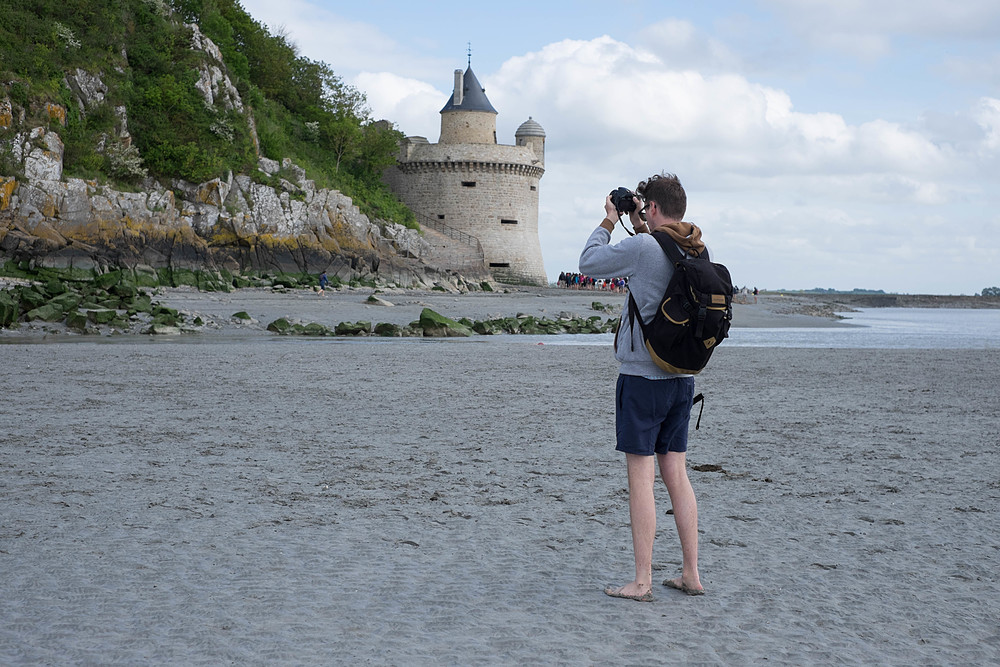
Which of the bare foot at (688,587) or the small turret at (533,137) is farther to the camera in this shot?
the small turret at (533,137)

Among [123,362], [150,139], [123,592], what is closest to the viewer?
[123,592]

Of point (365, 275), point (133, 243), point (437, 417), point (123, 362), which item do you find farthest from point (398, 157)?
point (437, 417)

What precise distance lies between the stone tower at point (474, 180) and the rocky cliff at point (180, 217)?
1062 centimetres

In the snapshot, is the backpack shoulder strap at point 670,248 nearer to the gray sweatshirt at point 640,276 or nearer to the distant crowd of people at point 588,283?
the gray sweatshirt at point 640,276

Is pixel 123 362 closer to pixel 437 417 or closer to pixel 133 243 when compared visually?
pixel 437 417

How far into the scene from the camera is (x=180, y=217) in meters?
40.7

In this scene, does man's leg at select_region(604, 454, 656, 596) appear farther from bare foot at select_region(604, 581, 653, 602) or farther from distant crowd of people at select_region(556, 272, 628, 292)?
distant crowd of people at select_region(556, 272, 628, 292)

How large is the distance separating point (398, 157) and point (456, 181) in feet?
14.7

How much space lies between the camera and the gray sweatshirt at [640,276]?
3.55 meters

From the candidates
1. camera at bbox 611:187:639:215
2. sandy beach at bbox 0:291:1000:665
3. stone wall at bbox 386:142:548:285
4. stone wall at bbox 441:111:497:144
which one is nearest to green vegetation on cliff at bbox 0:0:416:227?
stone wall at bbox 386:142:548:285

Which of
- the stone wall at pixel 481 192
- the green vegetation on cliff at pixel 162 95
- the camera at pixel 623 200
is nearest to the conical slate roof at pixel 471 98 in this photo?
the stone wall at pixel 481 192

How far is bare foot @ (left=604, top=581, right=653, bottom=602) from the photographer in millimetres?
3559

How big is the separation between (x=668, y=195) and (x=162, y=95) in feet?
146

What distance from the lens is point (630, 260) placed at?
11.7 feet
